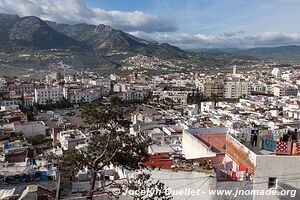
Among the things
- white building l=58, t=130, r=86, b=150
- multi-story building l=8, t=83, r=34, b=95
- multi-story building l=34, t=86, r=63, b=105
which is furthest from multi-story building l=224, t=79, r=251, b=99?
white building l=58, t=130, r=86, b=150

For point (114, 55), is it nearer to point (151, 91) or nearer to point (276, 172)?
point (151, 91)

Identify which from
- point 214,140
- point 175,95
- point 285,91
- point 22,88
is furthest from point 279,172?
point 22,88

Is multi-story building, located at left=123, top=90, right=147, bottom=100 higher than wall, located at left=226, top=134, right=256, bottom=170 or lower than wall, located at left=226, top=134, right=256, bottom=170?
lower


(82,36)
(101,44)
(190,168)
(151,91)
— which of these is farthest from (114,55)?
(190,168)

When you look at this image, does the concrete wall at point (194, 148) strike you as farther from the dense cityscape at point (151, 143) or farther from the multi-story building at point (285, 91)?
the multi-story building at point (285, 91)

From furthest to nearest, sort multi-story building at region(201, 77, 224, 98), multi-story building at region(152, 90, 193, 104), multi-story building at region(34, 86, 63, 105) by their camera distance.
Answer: multi-story building at region(201, 77, 224, 98) → multi-story building at region(152, 90, 193, 104) → multi-story building at region(34, 86, 63, 105)

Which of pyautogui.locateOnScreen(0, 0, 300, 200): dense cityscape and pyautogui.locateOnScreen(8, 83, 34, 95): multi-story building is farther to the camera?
pyautogui.locateOnScreen(8, 83, 34, 95): multi-story building

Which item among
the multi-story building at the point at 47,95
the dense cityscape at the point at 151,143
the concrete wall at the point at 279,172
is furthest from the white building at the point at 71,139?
the multi-story building at the point at 47,95

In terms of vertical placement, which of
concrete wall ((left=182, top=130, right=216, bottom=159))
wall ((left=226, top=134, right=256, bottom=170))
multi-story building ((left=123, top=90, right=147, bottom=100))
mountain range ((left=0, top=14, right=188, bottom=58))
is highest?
mountain range ((left=0, top=14, right=188, bottom=58))

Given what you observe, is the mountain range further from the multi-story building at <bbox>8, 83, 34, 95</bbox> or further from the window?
the window
